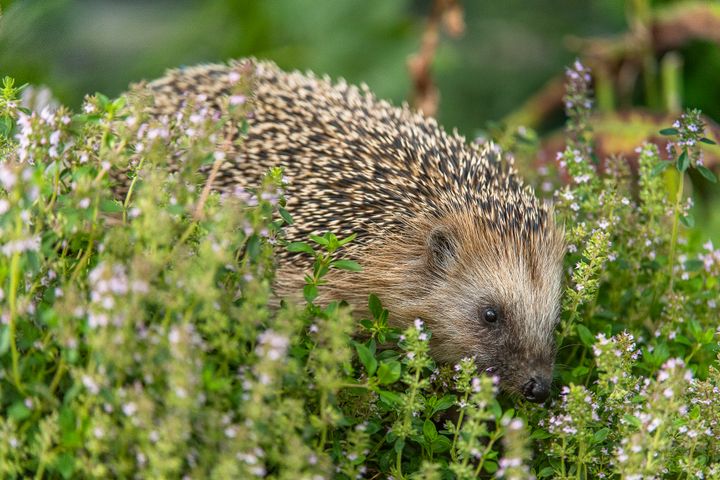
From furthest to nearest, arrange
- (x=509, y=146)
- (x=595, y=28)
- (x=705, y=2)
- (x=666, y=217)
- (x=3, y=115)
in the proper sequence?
1. (x=595, y=28)
2. (x=705, y=2)
3. (x=509, y=146)
4. (x=666, y=217)
5. (x=3, y=115)

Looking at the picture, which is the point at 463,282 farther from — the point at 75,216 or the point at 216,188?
the point at 75,216

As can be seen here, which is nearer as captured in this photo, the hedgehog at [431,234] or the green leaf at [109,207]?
the green leaf at [109,207]

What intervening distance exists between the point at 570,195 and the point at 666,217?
2.03 feet

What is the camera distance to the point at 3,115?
9.42 ft

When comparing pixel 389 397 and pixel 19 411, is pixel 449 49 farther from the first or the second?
pixel 19 411

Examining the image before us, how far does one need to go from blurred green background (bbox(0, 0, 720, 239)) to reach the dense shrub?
252cm

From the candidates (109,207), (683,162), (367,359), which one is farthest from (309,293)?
(683,162)

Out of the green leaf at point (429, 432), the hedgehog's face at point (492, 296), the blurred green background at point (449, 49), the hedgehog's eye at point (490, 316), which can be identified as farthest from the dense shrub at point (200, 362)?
the blurred green background at point (449, 49)

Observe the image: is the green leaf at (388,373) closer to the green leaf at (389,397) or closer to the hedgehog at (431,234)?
the green leaf at (389,397)

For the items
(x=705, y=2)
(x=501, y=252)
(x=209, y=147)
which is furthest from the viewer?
(x=705, y=2)

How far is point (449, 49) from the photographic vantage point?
748 centimetres

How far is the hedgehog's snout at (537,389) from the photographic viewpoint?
3.27 m

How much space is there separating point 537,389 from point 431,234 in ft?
2.50

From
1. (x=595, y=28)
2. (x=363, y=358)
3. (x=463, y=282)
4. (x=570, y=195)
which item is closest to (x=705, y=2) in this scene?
(x=595, y=28)
